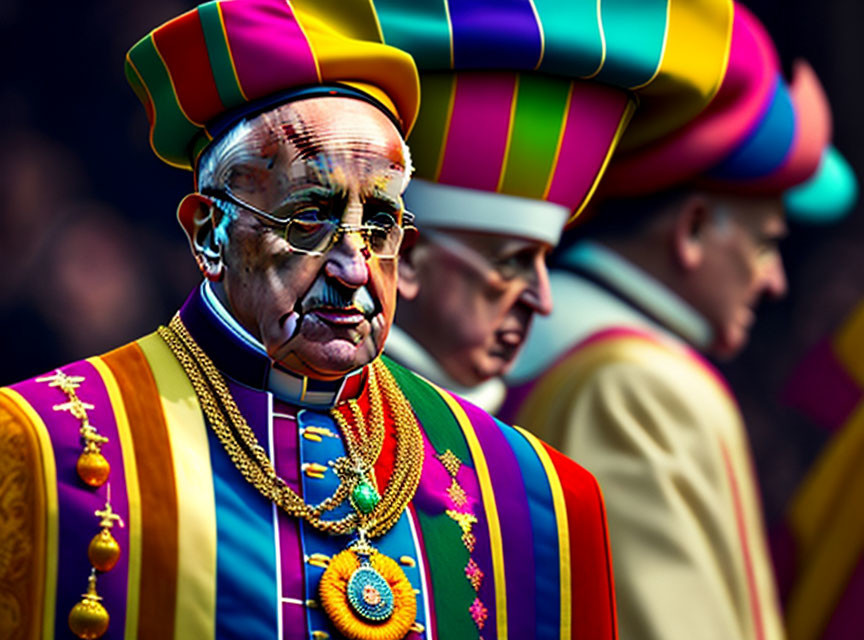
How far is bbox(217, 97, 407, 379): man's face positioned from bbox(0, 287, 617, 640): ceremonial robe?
10cm

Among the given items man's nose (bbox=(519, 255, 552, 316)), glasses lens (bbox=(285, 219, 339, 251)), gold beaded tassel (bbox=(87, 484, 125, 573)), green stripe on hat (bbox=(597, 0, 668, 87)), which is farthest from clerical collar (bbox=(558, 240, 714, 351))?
gold beaded tassel (bbox=(87, 484, 125, 573))

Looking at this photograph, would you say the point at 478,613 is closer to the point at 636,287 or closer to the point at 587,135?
the point at 587,135

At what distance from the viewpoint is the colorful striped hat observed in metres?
2.91

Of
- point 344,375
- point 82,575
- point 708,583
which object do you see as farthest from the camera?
point 708,583

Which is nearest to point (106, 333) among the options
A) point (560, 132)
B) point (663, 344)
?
point (663, 344)

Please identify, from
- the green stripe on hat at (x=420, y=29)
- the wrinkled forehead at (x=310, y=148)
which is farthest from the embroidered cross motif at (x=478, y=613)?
the green stripe on hat at (x=420, y=29)

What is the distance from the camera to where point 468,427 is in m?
3.16

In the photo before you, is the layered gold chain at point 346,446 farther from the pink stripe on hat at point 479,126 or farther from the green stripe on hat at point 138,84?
the pink stripe on hat at point 479,126

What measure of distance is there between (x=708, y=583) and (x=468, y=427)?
6.27 ft

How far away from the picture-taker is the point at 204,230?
2957 millimetres

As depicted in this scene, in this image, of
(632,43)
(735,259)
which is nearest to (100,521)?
(632,43)

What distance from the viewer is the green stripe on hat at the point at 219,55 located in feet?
9.55

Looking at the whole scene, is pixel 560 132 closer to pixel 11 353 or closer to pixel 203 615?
pixel 203 615

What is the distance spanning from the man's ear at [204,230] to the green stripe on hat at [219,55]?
0.14 metres
